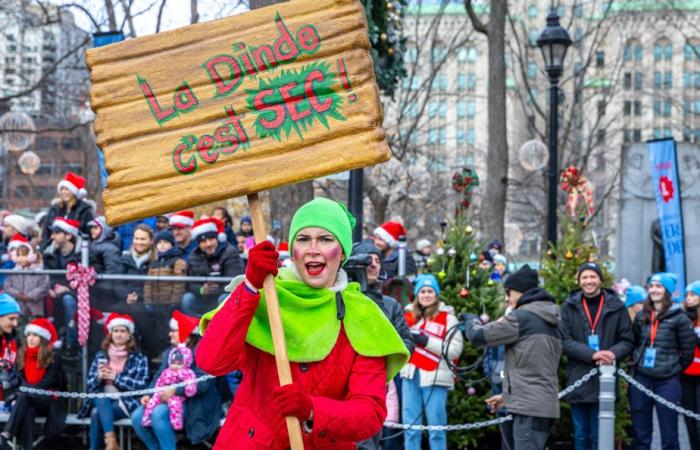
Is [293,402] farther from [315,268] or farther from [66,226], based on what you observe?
[66,226]

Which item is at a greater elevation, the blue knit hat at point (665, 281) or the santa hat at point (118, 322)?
the blue knit hat at point (665, 281)

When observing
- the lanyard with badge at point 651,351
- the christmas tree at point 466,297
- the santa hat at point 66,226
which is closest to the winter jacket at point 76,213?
the santa hat at point 66,226

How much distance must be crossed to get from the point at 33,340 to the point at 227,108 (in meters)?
6.85

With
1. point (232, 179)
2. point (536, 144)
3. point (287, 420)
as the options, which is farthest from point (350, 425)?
point (536, 144)

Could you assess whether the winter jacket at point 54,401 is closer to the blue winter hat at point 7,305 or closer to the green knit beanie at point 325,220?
the blue winter hat at point 7,305

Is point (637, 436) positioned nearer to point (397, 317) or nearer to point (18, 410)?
point (397, 317)

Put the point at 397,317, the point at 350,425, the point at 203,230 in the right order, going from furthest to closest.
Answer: the point at 203,230 → the point at 397,317 → the point at 350,425

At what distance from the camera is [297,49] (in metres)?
4.84

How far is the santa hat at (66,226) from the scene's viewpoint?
1236 centimetres

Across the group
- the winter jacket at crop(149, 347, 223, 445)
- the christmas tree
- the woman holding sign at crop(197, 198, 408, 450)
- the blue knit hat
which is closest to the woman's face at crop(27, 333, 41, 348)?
the winter jacket at crop(149, 347, 223, 445)

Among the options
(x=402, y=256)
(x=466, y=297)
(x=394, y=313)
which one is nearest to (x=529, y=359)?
(x=394, y=313)

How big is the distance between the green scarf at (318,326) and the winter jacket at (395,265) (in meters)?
7.98

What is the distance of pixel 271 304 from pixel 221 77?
41.5 inches

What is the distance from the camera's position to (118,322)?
35.9 feet
